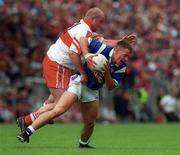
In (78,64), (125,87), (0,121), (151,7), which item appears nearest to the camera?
(78,64)

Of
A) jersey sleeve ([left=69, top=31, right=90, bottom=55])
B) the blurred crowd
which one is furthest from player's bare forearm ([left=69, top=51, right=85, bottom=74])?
the blurred crowd

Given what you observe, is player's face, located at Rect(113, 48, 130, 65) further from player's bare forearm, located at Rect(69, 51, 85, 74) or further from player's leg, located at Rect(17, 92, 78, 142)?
player's leg, located at Rect(17, 92, 78, 142)

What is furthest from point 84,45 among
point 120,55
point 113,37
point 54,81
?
point 113,37

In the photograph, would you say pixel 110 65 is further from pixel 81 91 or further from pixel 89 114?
pixel 89 114

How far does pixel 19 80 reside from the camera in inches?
972

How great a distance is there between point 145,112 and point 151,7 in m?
4.28

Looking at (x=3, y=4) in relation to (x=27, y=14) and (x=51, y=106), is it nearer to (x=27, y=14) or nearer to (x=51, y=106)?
(x=27, y=14)

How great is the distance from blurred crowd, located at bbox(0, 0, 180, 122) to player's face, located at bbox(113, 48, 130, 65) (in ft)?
43.1

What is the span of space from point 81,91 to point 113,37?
50.3ft

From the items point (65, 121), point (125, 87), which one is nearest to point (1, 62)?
point (65, 121)

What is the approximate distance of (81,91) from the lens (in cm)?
1160

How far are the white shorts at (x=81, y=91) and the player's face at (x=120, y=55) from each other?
719mm

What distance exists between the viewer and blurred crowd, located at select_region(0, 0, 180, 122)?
24652mm

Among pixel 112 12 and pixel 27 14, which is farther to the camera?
pixel 112 12
